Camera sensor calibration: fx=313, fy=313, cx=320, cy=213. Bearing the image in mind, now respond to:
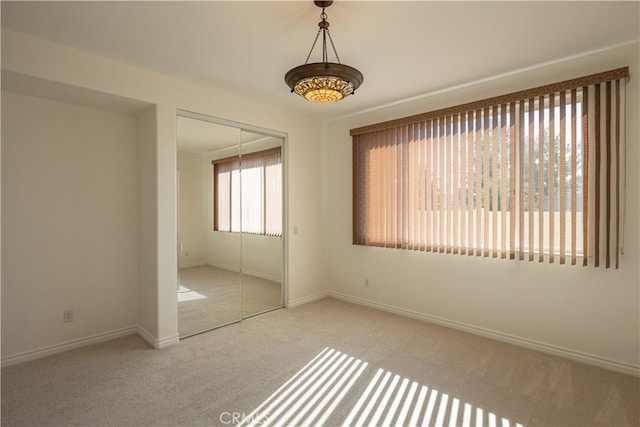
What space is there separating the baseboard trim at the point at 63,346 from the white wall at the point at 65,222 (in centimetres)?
4

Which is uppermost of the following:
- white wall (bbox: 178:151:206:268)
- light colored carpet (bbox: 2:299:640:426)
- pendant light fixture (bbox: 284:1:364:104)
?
pendant light fixture (bbox: 284:1:364:104)

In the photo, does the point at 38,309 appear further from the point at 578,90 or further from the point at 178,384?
the point at 578,90

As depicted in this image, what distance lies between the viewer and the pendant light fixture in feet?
6.98

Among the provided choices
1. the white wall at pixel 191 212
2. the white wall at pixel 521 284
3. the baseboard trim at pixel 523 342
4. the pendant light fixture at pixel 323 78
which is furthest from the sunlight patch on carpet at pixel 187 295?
the pendant light fixture at pixel 323 78

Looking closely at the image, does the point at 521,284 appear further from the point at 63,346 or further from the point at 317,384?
the point at 63,346

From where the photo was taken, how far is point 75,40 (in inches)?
99.1

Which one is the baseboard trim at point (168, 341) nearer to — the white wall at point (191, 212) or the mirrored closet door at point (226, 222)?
the mirrored closet door at point (226, 222)

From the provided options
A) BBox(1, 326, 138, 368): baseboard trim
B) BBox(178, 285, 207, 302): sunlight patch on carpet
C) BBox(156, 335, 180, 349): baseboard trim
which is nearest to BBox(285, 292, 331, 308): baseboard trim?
BBox(178, 285, 207, 302): sunlight patch on carpet

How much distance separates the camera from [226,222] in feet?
12.8

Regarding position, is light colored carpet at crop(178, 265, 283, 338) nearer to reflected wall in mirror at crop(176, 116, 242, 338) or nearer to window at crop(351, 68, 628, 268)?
reflected wall in mirror at crop(176, 116, 242, 338)

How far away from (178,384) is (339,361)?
53.3 inches

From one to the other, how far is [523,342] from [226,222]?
11.4ft

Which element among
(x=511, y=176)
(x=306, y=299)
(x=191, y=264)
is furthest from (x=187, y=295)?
(x=511, y=176)

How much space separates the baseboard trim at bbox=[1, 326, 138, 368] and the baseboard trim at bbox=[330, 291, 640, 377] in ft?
9.78
